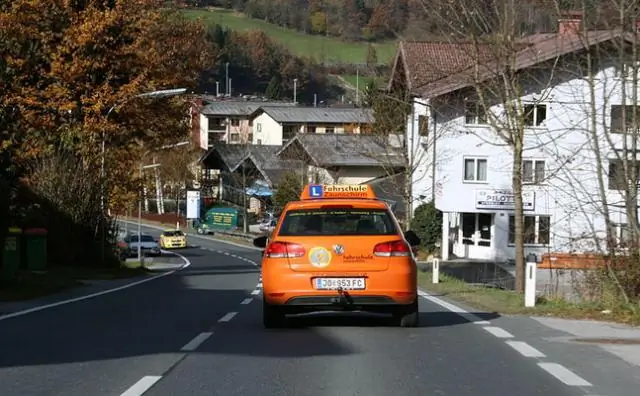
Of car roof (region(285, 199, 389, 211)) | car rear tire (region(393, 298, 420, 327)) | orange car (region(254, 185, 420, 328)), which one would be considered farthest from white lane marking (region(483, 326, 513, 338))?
car roof (region(285, 199, 389, 211))

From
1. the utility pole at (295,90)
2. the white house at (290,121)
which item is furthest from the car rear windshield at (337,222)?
the utility pole at (295,90)

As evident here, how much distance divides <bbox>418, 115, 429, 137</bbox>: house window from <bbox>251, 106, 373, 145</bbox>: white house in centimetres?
7632

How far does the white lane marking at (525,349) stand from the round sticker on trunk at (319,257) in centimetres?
239

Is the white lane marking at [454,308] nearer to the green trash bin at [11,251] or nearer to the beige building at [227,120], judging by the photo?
the green trash bin at [11,251]

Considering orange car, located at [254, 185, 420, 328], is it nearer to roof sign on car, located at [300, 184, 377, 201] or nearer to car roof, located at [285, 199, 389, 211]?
car roof, located at [285, 199, 389, 211]

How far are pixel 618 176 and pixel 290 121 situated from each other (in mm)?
116967

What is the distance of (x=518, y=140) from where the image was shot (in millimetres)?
22500

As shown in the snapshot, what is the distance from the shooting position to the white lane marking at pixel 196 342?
452 inches

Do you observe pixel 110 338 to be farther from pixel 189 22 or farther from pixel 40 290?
pixel 189 22

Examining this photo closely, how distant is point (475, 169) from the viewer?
5547 cm

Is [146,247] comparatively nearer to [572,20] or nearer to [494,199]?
[494,199]

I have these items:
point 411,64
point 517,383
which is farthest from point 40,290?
point 411,64

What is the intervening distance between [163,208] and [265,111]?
97.9ft

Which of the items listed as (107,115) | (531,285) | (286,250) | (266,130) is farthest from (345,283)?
(266,130)
